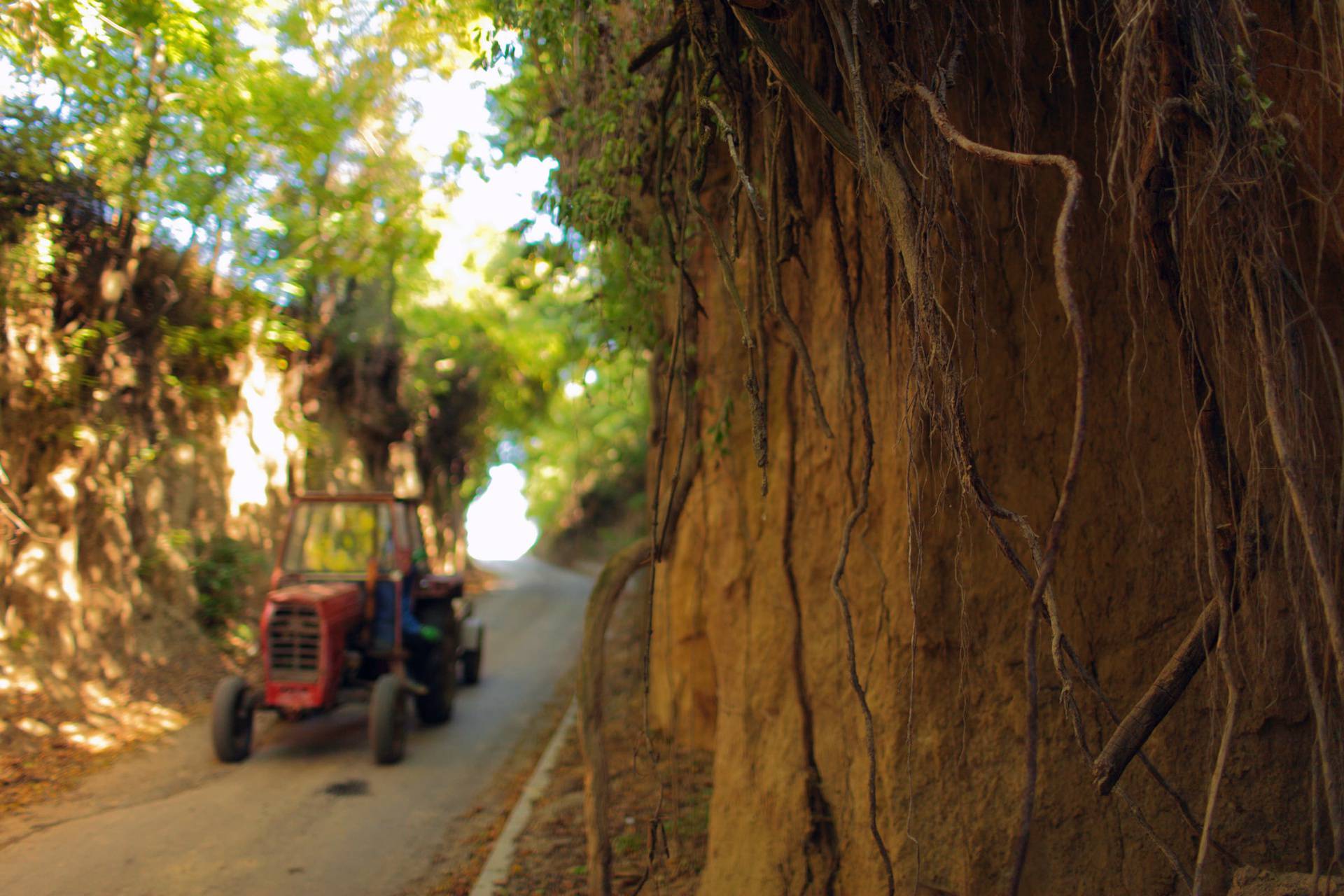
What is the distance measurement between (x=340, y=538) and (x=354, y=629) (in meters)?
1.04

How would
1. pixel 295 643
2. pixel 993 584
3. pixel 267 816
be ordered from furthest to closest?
pixel 295 643, pixel 267 816, pixel 993 584

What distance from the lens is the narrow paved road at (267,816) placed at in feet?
18.4

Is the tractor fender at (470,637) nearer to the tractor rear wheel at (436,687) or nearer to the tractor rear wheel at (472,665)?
the tractor rear wheel at (472,665)

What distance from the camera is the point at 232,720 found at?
26.8 feet

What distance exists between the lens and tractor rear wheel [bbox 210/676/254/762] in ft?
26.7

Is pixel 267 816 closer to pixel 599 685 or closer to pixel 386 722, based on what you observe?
pixel 386 722

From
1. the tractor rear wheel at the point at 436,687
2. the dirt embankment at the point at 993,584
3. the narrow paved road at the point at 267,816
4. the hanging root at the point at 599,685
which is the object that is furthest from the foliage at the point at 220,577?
the dirt embankment at the point at 993,584

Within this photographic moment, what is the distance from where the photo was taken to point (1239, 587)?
3.19 meters

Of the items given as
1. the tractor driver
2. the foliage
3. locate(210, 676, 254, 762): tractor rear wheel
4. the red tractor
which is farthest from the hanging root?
the foliage

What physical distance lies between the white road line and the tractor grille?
223cm

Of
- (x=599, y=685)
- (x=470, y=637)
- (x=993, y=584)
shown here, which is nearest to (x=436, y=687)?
(x=470, y=637)

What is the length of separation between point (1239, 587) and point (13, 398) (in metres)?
10.2

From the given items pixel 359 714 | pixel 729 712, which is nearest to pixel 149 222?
pixel 359 714

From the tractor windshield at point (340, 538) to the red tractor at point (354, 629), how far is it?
10mm
